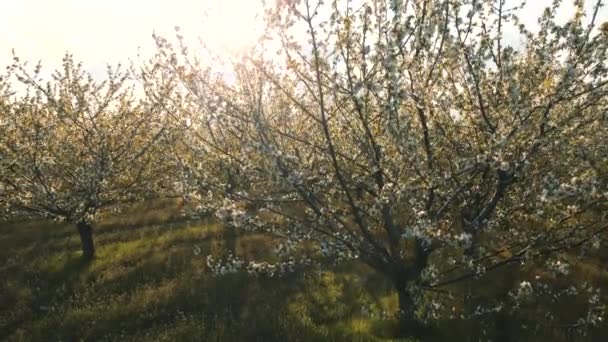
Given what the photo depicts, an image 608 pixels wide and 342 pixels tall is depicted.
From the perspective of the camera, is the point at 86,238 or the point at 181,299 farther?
the point at 86,238

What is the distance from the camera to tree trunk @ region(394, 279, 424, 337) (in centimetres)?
873

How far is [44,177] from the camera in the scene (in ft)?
49.9

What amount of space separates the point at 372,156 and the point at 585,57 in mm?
2989

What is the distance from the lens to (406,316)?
8.96 metres

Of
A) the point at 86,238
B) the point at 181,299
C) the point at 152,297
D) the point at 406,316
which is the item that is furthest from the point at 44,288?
the point at 406,316

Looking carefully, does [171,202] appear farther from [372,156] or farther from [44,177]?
[372,156]

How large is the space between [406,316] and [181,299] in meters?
5.17

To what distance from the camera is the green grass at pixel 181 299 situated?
32.1 ft

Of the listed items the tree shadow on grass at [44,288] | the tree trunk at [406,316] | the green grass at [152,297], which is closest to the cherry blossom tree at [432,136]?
the tree trunk at [406,316]

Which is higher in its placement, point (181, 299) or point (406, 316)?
point (181, 299)

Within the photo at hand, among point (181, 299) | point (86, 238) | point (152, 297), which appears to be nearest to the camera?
point (181, 299)

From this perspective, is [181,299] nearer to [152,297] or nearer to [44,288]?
[152,297]

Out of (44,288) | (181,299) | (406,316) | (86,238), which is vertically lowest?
(406,316)

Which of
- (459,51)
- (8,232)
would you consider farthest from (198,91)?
(8,232)
